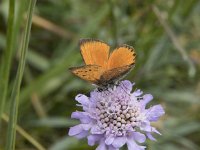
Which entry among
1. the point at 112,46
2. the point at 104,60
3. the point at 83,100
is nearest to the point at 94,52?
the point at 104,60

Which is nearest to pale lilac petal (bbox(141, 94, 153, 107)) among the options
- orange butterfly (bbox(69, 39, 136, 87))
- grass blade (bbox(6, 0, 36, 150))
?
orange butterfly (bbox(69, 39, 136, 87))

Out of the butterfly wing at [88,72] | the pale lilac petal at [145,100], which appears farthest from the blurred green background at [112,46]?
the butterfly wing at [88,72]

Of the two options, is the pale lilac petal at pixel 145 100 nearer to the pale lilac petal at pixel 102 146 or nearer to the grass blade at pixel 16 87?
the pale lilac petal at pixel 102 146

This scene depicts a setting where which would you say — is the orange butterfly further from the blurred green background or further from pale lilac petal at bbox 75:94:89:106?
the blurred green background

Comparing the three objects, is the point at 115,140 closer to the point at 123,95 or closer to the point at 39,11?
the point at 123,95

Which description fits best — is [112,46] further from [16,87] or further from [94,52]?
[16,87]

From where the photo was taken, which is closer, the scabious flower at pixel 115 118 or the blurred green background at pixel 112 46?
Result: the scabious flower at pixel 115 118
